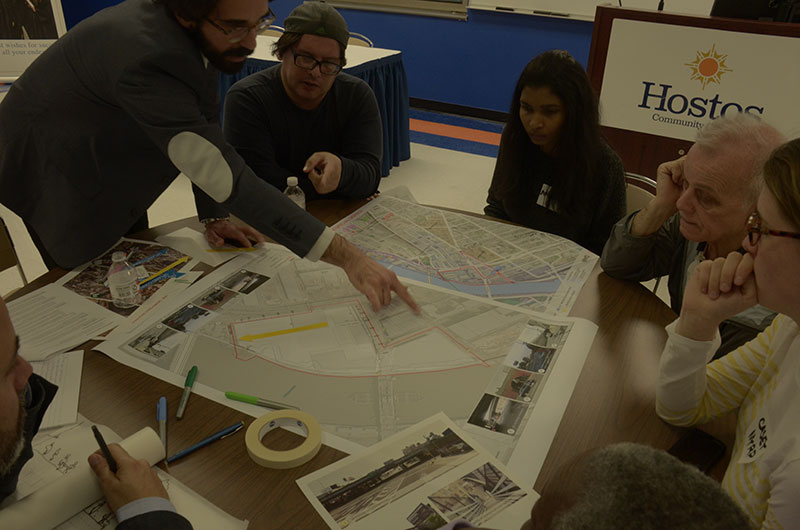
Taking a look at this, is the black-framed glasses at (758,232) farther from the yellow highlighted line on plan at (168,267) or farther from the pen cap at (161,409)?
the yellow highlighted line on plan at (168,267)

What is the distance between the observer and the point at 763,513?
2.55 feet

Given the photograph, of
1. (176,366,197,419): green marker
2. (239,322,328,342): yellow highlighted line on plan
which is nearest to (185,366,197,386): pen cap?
(176,366,197,419): green marker

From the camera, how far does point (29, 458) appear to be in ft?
2.66

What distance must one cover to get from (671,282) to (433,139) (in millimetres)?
3851

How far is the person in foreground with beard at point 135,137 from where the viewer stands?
1.20 metres

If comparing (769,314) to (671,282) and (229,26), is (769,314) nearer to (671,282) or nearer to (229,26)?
(671,282)

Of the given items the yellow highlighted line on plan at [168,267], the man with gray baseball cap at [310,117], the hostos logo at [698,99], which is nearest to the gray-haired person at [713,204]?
the man with gray baseball cap at [310,117]

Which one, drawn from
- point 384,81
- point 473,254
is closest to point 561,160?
point 473,254

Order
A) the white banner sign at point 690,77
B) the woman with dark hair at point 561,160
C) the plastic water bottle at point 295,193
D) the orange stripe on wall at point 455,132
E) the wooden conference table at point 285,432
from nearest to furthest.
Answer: the wooden conference table at point 285,432 → the plastic water bottle at point 295,193 → the woman with dark hair at point 561,160 → the white banner sign at point 690,77 → the orange stripe on wall at point 455,132

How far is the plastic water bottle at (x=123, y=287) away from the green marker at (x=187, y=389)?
1.09ft

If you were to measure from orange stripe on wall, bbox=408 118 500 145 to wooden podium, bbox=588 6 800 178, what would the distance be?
1990 millimetres

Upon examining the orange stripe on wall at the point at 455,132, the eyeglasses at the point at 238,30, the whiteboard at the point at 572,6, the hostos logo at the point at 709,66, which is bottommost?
the orange stripe on wall at the point at 455,132

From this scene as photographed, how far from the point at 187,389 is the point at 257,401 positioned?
5.4 inches

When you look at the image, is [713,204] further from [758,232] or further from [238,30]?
[238,30]
